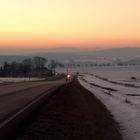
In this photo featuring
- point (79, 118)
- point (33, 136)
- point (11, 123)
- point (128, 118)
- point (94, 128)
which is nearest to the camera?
point (33, 136)

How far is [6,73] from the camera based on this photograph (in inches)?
7682

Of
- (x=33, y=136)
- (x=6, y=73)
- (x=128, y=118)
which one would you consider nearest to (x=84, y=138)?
(x=33, y=136)

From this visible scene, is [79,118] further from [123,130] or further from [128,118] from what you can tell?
[128,118]

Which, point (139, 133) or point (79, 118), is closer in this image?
point (139, 133)

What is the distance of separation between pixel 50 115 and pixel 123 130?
3169 mm

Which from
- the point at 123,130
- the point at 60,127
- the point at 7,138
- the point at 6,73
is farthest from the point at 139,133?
the point at 6,73

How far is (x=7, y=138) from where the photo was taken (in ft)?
33.7

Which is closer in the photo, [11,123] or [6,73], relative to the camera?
[11,123]

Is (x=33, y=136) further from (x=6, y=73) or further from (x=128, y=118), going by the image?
(x=6, y=73)

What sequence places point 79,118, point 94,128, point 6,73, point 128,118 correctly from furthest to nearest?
point 6,73 → point 128,118 → point 79,118 → point 94,128

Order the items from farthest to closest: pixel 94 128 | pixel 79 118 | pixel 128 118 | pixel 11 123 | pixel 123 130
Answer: pixel 128 118 → pixel 79 118 → pixel 123 130 → pixel 94 128 → pixel 11 123

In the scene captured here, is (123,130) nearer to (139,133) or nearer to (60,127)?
(139,133)

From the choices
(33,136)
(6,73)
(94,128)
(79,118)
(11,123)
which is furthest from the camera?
(6,73)

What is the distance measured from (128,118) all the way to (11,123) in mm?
8069
